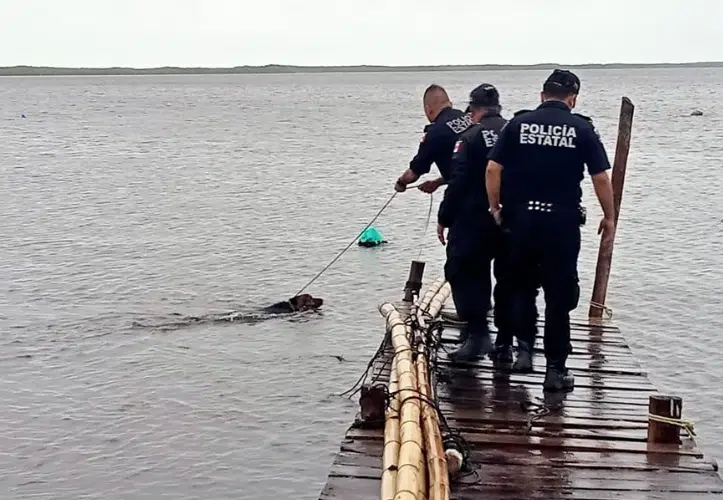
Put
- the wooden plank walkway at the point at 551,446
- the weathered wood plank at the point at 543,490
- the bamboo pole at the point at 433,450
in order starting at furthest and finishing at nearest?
the wooden plank walkway at the point at 551,446 → the weathered wood plank at the point at 543,490 → the bamboo pole at the point at 433,450

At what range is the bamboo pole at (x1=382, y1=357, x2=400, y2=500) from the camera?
5.03 meters

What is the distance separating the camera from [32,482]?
30.8ft

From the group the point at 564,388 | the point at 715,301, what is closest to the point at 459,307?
the point at 564,388

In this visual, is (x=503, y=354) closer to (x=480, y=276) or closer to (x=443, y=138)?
(x=480, y=276)

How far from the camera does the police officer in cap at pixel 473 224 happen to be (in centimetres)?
760

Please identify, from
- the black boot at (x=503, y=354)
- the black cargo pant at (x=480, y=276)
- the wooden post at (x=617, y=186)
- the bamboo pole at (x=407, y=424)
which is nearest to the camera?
the bamboo pole at (x=407, y=424)

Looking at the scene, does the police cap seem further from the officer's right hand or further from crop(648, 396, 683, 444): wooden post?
crop(648, 396, 683, 444): wooden post

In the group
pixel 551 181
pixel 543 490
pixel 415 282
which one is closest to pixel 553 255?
pixel 551 181

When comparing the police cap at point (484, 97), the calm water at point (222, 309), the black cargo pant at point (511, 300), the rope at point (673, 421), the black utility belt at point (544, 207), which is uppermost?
the police cap at point (484, 97)

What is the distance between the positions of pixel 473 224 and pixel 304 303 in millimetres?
8482

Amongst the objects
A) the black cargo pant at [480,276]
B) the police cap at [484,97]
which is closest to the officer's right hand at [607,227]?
the black cargo pant at [480,276]

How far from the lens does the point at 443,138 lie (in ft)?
26.7

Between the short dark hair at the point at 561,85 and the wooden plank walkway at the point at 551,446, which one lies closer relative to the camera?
the wooden plank walkway at the point at 551,446

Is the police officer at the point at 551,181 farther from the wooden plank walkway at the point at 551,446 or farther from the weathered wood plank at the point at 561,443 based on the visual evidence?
the weathered wood plank at the point at 561,443
